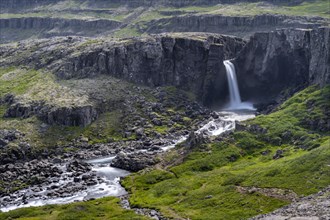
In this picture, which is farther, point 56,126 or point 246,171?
point 56,126

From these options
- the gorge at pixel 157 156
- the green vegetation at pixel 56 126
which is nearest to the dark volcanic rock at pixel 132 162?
the gorge at pixel 157 156

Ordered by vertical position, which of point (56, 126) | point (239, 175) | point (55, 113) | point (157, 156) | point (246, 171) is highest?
point (55, 113)

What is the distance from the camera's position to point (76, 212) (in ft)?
350

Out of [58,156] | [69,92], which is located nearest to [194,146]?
[58,156]

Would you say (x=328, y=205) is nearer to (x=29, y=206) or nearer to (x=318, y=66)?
(x=29, y=206)

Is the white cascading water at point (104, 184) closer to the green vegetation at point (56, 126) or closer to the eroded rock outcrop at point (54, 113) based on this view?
the green vegetation at point (56, 126)

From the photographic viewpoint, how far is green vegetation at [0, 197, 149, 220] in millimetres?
105188

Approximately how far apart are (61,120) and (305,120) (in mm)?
77010

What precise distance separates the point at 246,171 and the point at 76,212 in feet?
133

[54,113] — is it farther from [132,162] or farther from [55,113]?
[132,162]

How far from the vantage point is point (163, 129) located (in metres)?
180

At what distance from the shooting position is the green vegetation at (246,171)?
4107 inches

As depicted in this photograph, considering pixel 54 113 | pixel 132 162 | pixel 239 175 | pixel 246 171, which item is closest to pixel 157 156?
pixel 132 162

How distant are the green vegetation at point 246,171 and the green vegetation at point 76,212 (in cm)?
641
